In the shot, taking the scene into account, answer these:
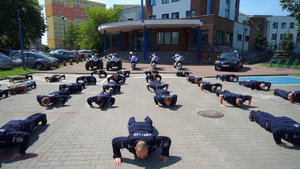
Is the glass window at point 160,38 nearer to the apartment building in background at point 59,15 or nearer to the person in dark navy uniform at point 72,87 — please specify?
the person in dark navy uniform at point 72,87

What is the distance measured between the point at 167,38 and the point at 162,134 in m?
26.2

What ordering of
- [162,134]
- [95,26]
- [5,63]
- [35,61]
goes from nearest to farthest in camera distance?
[162,134] < [5,63] < [35,61] < [95,26]

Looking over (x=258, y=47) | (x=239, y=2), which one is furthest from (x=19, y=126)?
(x=258, y=47)

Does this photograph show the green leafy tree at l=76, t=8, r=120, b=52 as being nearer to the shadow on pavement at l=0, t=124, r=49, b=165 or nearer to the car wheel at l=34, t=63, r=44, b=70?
the car wheel at l=34, t=63, r=44, b=70

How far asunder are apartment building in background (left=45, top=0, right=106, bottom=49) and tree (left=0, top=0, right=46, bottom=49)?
7226cm

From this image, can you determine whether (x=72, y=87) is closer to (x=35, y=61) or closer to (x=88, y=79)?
(x=88, y=79)

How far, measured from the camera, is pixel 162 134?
479cm

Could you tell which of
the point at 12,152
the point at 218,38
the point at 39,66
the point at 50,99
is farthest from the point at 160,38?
the point at 12,152

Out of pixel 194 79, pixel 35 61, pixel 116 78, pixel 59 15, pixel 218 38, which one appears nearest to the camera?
pixel 116 78

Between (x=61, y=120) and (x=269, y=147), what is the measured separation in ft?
18.4

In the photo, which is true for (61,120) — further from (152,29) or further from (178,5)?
(178,5)

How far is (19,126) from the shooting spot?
13.8ft

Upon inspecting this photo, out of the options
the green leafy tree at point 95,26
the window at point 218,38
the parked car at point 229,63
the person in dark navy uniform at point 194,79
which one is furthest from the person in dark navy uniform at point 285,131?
the green leafy tree at point 95,26

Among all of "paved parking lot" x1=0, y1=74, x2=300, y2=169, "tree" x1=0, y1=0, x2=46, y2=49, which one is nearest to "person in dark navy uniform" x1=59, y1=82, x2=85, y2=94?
"paved parking lot" x1=0, y1=74, x2=300, y2=169
